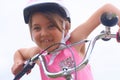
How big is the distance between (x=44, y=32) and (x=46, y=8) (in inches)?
12.0

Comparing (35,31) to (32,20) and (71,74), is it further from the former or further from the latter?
(71,74)

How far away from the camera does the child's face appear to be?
9.92ft

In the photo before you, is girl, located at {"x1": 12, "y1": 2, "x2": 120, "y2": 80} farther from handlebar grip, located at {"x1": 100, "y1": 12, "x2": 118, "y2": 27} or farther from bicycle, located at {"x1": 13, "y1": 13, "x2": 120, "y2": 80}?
handlebar grip, located at {"x1": 100, "y1": 12, "x2": 118, "y2": 27}

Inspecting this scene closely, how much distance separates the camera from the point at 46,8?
3.18m

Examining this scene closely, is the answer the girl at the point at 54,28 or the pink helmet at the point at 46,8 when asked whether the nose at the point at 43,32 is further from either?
the pink helmet at the point at 46,8

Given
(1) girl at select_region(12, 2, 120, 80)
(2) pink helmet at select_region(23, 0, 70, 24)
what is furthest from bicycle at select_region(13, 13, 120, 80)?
(2) pink helmet at select_region(23, 0, 70, 24)

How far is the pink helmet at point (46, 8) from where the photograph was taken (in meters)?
3.05

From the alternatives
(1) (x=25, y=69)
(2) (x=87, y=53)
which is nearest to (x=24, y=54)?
(1) (x=25, y=69)

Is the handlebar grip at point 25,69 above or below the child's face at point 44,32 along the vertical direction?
below

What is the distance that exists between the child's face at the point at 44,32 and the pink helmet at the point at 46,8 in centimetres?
7

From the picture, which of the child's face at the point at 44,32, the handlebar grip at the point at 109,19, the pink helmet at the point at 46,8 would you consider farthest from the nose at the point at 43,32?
the handlebar grip at the point at 109,19

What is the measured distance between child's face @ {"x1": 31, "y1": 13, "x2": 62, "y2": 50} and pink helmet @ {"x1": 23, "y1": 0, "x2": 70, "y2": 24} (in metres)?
0.07

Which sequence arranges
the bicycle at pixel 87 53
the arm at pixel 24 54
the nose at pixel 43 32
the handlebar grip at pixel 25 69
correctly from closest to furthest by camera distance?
the bicycle at pixel 87 53 < the handlebar grip at pixel 25 69 < the nose at pixel 43 32 < the arm at pixel 24 54

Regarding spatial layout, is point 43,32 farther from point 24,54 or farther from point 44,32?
point 24,54
